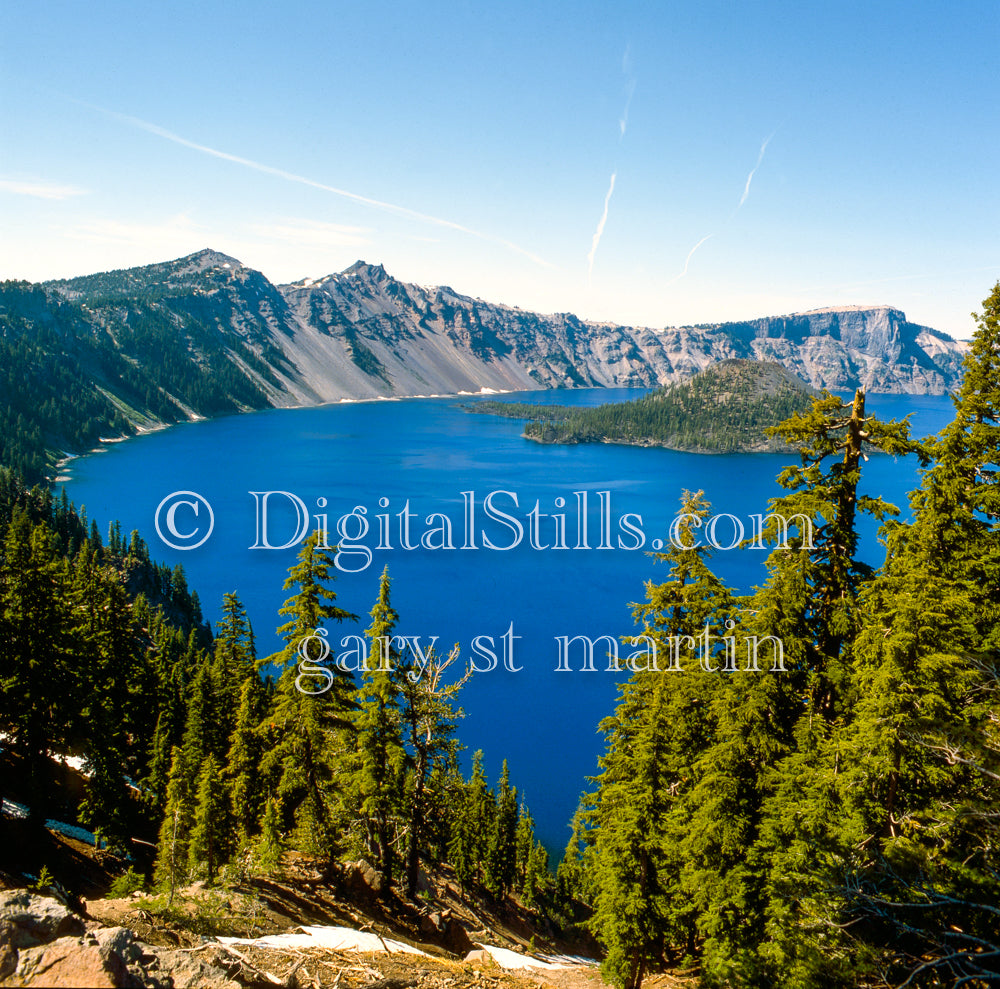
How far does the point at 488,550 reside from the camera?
96.6 meters

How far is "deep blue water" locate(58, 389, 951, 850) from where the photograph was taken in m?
56.2

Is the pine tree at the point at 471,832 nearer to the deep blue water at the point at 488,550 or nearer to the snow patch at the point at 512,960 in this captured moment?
the deep blue water at the point at 488,550

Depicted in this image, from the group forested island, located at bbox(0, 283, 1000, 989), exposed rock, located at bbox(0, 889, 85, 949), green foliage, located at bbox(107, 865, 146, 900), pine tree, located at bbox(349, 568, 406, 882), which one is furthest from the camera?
pine tree, located at bbox(349, 568, 406, 882)

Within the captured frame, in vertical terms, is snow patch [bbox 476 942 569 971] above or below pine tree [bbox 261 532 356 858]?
below

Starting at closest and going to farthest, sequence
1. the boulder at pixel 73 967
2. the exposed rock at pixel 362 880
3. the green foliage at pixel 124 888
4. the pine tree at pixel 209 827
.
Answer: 1. the boulder at pixel 73 967
2. the green foliage at pixel 124 888
3. the exposed rock at pixel 362 880
4. the pine tree at pixel 209 827

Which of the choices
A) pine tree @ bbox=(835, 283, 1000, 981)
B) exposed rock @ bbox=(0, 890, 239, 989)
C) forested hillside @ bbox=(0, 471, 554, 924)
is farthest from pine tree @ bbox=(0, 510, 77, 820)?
pine tree @ bbox=(835, 283, 1000, 981)

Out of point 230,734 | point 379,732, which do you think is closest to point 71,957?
point 379,732

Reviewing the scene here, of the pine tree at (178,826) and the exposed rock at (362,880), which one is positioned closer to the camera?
the pine tree at (178,826)

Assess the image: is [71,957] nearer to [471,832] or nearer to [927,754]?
[927,754]

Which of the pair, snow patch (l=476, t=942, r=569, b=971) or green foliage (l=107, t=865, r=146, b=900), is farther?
snow patch (l=476, t=942, r=569, b=971)

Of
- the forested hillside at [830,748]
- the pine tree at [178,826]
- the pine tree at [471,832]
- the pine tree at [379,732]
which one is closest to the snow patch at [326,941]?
the pine tree at [379,732]

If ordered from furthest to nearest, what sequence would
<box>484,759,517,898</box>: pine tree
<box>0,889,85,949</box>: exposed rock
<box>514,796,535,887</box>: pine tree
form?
<box>514,796,535,887</box>: pine tree
<box>484,759,517,898</box>: pine tree
<box>0,889,85,949</box>: exposed rock

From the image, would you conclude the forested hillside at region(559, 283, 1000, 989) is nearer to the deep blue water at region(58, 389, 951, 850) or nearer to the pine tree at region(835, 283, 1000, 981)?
the pine tree at region(835, 283, 1000, 981)

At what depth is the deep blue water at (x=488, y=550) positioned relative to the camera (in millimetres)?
56219
